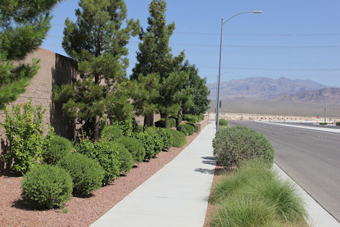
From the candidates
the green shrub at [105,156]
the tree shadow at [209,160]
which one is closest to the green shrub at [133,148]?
the green shrub at [105,156]

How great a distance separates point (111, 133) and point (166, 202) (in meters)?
6.26

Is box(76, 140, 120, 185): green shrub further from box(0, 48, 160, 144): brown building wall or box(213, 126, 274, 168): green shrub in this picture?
box(213, 126, 274, 168): green shrub

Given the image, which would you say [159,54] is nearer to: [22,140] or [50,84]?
[50,84]

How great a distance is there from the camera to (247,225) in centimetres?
548

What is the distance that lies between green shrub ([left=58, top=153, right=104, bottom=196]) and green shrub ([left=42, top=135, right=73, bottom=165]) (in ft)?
5.08

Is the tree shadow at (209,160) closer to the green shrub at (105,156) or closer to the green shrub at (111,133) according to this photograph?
the green shrub at (111,133)

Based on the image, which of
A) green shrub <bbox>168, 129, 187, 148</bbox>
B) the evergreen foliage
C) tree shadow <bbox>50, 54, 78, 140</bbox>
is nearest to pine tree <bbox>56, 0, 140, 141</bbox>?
tree shadow <bbox>50, 54, 78, 140</bbox>

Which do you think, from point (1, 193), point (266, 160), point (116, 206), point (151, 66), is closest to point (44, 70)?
point (1, 193)

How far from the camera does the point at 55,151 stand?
31.0ft

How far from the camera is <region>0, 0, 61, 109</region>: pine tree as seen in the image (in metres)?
5.83

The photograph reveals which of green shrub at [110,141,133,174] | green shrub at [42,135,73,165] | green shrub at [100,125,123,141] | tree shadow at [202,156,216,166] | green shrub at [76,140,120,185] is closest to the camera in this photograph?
green shrub at [76,140,120,185]

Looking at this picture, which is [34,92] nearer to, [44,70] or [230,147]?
[44,70]

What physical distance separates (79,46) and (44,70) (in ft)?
7.41

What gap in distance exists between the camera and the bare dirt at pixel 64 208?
19.7 ft
